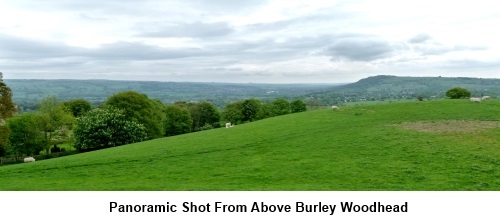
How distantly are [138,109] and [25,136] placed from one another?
20744mm

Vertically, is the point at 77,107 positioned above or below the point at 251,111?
above

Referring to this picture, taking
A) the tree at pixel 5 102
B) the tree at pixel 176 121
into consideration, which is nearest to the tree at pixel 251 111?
the tree at pixel 176 121

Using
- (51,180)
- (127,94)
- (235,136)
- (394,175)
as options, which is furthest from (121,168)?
(127,94)

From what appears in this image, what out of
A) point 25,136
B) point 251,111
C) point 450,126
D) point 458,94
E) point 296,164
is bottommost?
point 25,136

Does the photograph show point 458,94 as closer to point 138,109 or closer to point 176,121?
point 138,109

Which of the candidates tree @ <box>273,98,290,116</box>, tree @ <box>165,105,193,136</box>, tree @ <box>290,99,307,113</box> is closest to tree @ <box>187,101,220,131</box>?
tree @ <box>165,105,193,136</box>

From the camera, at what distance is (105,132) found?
159 ft

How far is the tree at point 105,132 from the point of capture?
48594mm

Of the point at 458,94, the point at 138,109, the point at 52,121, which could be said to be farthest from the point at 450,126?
the point at 52,121

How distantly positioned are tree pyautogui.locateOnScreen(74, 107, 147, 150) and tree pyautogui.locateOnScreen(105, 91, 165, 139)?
968 cm

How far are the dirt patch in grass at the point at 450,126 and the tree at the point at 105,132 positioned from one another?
35578 mm

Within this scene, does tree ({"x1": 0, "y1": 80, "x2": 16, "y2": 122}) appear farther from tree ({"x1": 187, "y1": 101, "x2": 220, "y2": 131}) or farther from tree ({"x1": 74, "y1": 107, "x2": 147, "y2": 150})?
tree ({"x1": 187, "y1": 101, "x2": 220, "y2": 131})

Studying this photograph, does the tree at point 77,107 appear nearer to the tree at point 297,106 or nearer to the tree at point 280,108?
the tree at point 280,108
